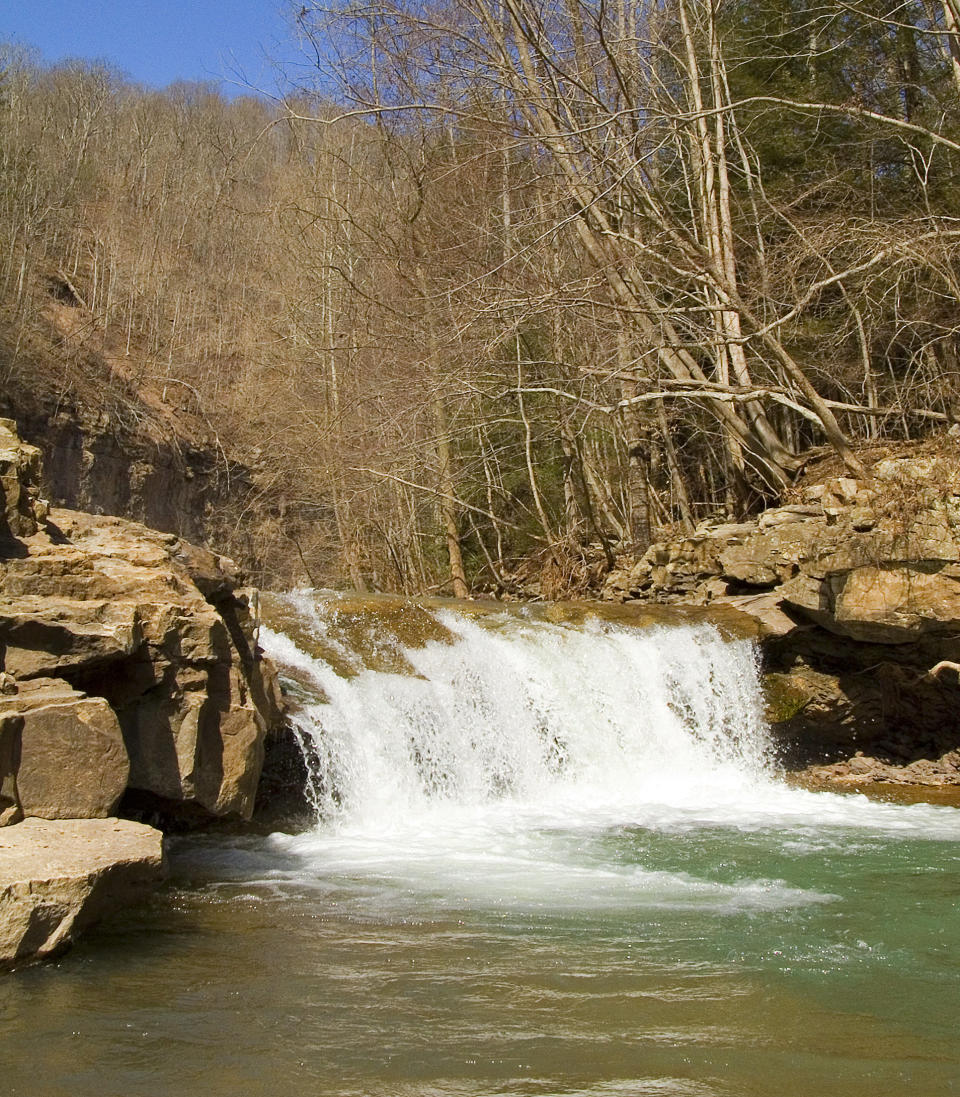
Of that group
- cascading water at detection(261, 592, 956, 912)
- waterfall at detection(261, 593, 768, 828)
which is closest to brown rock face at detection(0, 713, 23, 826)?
cascading water at detection(261, 592, 956, 912)

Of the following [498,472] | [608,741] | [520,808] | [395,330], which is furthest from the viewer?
[498,472]

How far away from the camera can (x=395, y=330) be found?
16.0 m

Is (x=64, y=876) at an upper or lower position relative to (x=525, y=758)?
upper

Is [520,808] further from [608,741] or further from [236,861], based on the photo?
[236,861]

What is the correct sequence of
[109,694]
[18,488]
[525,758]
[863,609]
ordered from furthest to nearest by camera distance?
[863,609], [525,758], [18,488], [109,694]

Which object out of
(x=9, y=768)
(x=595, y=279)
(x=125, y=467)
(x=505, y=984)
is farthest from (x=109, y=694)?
(x=125, y=467)

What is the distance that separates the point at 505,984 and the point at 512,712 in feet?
17.0

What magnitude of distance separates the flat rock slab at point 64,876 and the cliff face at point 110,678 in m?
0.30

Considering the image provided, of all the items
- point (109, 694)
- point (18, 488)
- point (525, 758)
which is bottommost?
point (525, 758)

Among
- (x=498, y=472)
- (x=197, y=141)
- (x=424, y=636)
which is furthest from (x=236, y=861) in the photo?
(x=197, y=141)

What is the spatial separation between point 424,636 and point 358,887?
13.2 feet

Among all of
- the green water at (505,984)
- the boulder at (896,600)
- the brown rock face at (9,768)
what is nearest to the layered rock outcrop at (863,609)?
the boulder at (896,600)

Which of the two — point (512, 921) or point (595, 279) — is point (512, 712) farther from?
point (595, 279)

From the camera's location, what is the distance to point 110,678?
20.5 ft
